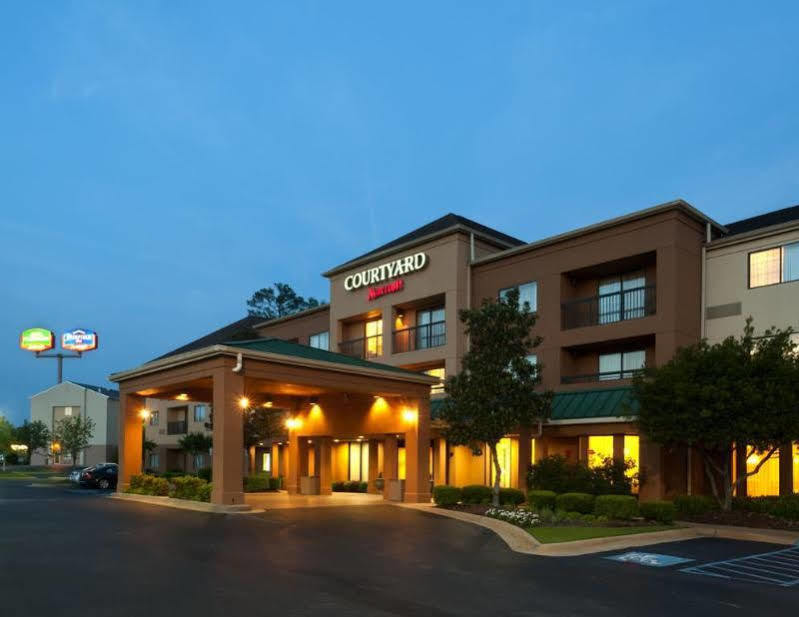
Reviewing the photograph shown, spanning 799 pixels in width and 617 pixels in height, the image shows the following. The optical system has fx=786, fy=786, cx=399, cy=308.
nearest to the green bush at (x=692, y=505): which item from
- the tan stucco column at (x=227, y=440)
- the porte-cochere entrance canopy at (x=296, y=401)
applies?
the porte-cochere entrance canopy at (x=296, y=401)

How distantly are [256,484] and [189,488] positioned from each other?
11390mm

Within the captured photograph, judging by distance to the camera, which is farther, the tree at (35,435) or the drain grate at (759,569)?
the tree at (35,435)

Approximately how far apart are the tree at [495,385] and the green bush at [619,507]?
4162mm

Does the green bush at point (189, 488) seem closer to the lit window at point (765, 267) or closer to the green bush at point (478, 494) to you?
the green bush at point (478, 494)

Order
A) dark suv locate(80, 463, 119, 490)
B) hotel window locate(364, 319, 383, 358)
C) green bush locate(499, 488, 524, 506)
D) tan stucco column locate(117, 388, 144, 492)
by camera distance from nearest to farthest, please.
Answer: green bush locate(499, 488, 524, 506) < tan stucco column locate(117, 388, 144, 492) < hotel window locate(364, 319, 383, 358) < dark suv locate(80, 463, 119, 490)

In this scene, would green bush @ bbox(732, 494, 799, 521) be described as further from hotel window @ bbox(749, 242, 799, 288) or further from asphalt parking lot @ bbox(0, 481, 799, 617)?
hotel window @ bbox(749, 242, 799, 288)

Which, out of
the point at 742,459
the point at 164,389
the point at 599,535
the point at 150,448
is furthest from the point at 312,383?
the point at 150,448

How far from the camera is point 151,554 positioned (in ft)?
49.1

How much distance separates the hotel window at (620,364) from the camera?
29.5 m

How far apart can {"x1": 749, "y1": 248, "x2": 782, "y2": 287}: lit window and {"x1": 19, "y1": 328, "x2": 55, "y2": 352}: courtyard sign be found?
81746 mm

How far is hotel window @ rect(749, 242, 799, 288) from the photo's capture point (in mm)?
26375

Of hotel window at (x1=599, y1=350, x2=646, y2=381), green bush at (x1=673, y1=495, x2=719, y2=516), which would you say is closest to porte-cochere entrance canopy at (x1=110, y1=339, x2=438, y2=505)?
hotel window at (x1=599, y1=350, x2=646, y2=381)

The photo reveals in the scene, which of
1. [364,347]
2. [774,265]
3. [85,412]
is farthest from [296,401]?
[85,412]

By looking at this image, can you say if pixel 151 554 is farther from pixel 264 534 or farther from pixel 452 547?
pixel 452 547
